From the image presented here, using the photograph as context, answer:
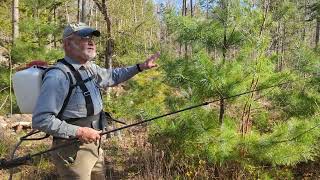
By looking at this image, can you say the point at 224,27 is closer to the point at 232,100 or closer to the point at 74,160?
the point at 232,100

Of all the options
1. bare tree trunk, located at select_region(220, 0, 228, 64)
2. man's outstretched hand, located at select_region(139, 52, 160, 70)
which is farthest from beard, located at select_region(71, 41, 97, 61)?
bare tree trunk, located at select_region(220, 0, 228, 64)

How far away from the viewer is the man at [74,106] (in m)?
2.96

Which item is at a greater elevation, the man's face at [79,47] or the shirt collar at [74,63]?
the man's face at [79,47]

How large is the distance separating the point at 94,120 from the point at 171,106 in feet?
5.97

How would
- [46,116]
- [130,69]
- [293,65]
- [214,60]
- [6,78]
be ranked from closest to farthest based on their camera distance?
[46,116]
[130,69]
[214,60]
[293,65]
[6,78]

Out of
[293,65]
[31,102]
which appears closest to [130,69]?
[31,102]

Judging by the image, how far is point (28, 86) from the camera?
3188mm

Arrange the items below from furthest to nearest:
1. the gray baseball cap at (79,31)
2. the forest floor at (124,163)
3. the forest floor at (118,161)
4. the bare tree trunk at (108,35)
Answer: the bare tree trunk at (108,35) → the forest floor at (118,161) → the forest floor at (124,163) → the gray baseball cap at (79,31)

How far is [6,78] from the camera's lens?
9398mm

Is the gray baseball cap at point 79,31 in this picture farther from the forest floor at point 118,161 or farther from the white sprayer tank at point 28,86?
the forest floor at point 118,161

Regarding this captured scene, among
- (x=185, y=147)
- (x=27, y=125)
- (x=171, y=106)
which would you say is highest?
(x=171, y=106)

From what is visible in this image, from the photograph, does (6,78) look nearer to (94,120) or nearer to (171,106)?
(171,106)

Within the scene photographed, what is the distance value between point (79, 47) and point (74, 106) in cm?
47

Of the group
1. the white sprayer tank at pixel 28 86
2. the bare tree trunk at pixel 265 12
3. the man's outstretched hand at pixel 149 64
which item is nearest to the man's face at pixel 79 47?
the white sprayer tank at pixel 28 86
